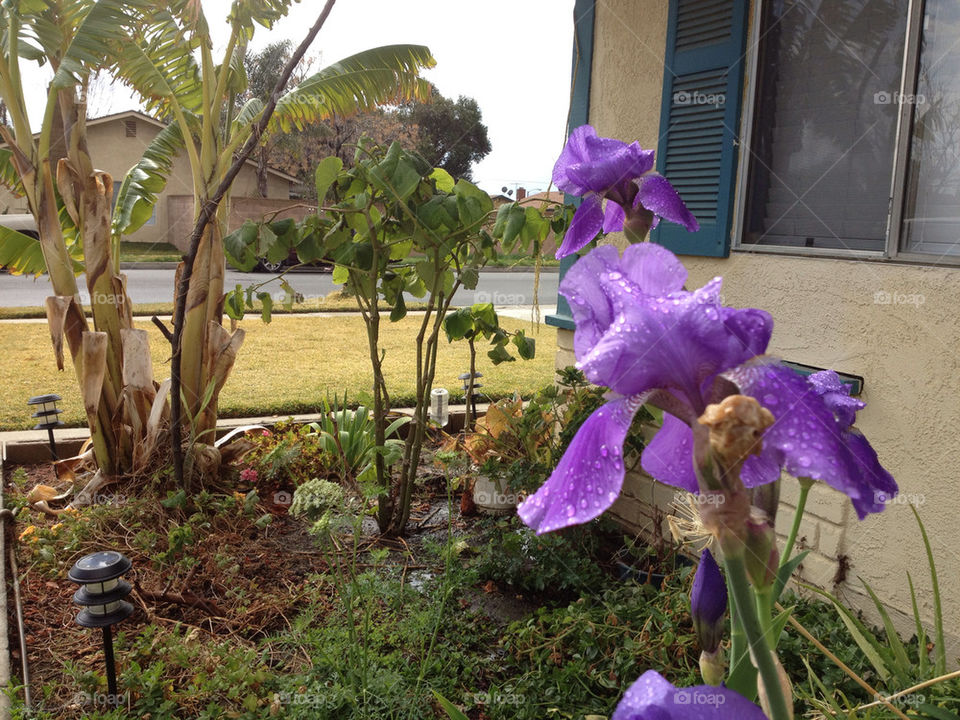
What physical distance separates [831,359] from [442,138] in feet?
112

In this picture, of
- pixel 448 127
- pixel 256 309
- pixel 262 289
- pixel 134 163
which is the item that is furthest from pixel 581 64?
pixel 448 127

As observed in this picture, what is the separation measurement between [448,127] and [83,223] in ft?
106

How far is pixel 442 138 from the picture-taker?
117 feet

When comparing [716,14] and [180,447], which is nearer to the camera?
[716,14]

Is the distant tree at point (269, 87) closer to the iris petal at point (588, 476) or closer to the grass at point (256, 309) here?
the grass at point (256, 309)

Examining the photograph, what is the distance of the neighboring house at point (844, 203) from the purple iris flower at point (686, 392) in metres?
2.54

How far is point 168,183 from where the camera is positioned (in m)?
27.6

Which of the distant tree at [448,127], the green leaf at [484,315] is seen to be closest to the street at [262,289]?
the green leaf at [484,315]

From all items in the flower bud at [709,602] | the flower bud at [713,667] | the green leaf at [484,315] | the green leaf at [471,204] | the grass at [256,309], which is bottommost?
the grass at [256,309]

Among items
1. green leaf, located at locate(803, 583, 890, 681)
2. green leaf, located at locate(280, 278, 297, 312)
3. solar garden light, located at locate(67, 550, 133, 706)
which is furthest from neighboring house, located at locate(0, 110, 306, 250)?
green leaf, located at locate(803, 583, 890, 681)

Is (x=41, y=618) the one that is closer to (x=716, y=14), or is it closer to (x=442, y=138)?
(x=716, y=14)

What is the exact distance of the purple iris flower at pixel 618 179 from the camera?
50.7 inches

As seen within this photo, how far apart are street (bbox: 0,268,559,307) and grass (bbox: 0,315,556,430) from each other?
1.26 m

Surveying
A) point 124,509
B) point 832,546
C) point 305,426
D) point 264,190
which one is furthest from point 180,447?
point 264,190
